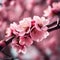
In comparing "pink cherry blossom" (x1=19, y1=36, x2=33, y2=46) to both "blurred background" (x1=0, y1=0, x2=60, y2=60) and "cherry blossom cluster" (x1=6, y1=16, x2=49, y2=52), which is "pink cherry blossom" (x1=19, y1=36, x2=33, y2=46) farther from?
"blurred background" (x1=0, y1=0, x2=60, y2=60)

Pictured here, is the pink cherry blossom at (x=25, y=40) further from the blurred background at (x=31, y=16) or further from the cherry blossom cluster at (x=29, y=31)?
the blurred background at (x=31, y=16)

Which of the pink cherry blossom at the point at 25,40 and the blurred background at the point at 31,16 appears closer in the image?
the pink cherry blossom at the point at 25,40

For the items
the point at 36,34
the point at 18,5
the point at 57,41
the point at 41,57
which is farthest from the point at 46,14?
the point at 18,5

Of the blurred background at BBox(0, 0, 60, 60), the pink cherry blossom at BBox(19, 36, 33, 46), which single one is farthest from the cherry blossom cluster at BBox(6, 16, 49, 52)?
the blurred background at BBox(0, 0, 60, 60)

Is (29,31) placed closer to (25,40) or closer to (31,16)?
(25,40)

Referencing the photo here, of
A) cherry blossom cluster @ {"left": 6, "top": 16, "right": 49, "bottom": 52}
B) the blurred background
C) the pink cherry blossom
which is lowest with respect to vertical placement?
the pink cherry blossom

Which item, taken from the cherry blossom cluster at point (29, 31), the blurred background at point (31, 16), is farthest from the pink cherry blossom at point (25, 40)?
the blurred background at point (31, 16)
